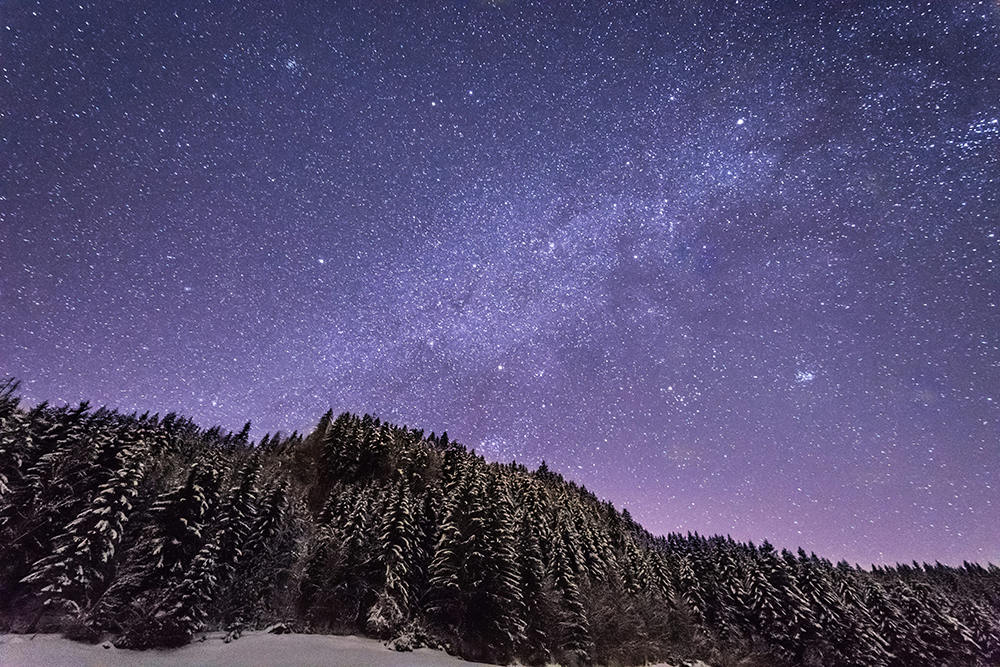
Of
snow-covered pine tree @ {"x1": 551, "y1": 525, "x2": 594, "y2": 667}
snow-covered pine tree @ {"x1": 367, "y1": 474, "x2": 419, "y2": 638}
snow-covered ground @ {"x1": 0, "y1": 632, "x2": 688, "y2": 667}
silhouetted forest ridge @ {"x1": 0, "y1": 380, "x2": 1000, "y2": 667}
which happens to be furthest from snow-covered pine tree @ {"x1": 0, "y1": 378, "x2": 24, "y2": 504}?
snow-covered pine tree @ {"x1": 551, "y1": 525, "x2": 594, "y2": 667}

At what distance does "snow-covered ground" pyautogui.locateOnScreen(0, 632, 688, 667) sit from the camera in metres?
23.5

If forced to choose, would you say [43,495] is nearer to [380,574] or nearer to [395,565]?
[380,574]

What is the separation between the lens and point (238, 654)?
2761cm

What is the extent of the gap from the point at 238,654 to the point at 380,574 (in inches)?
486

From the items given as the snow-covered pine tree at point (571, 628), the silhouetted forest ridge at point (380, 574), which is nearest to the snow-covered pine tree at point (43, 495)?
the silhouetted forest ridge at point (380, 574)

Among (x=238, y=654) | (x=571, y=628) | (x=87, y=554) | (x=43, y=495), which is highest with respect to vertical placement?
(x=43, y=495)

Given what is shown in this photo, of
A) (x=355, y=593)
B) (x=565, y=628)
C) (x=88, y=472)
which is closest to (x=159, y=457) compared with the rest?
(x=88, y=472)

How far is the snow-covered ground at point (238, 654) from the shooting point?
2348cm

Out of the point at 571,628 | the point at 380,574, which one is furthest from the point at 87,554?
the point at 571,628

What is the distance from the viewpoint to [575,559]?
157 ft

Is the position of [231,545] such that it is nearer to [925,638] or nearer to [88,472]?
[88,472]

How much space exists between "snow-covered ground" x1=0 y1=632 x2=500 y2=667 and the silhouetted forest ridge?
116cm

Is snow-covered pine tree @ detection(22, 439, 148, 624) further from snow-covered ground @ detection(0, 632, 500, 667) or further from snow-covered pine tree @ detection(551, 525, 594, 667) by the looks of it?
snow-covered pine tree @ detection(551, 525, 594, 667)

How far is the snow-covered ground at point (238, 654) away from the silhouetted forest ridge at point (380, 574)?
1.18 meters
